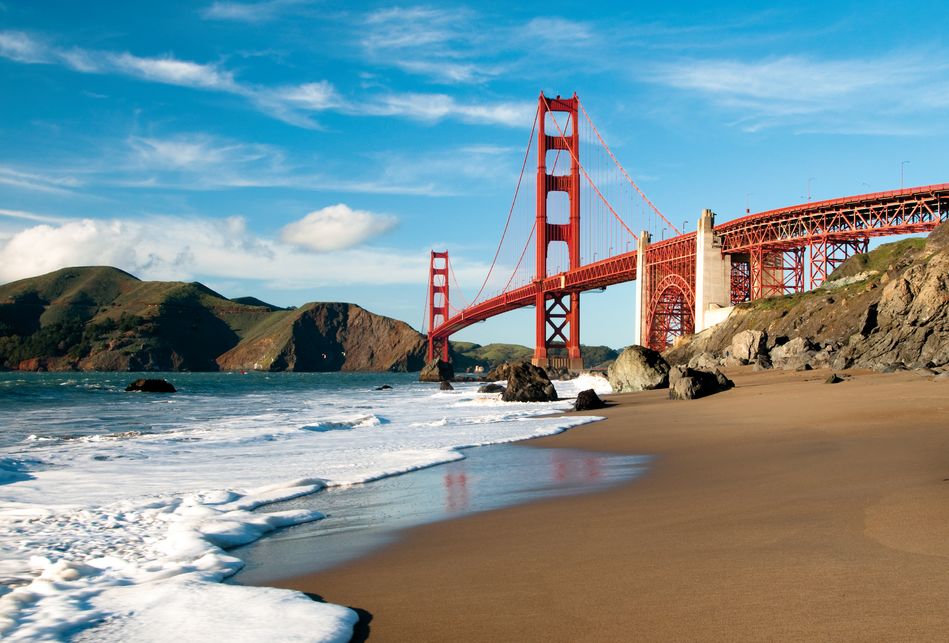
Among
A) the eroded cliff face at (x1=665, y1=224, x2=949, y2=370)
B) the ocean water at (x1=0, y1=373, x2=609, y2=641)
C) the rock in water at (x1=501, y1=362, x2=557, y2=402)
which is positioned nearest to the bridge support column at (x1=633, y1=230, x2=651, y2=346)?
the eroded cliff face at (x1=665, y1=224, x2=949, y2=370)

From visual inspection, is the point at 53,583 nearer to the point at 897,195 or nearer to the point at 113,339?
the point at 897,195

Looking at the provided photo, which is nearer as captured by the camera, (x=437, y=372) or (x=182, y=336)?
(x=437, y=372)

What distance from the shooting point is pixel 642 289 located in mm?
52969

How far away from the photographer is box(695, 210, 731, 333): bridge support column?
45.6m

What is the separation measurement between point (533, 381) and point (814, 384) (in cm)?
972

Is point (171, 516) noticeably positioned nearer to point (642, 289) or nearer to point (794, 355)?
point (794, 355)

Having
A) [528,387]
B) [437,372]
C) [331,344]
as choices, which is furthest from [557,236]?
[331,344]

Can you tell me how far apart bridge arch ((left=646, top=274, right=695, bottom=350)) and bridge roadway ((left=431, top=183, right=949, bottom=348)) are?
2.55 feet

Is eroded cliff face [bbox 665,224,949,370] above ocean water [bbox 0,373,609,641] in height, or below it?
above

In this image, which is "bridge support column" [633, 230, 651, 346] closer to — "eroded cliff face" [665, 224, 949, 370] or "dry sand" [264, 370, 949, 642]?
"eroded cliff face" [665, 224, 949, 370]

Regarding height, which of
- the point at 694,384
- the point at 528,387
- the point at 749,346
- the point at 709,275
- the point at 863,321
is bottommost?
the point at 528,387

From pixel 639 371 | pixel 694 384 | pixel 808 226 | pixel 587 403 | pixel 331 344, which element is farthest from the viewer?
pixel 331 344

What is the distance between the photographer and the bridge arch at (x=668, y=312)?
5078 cm

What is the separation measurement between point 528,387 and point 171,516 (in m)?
18.6
